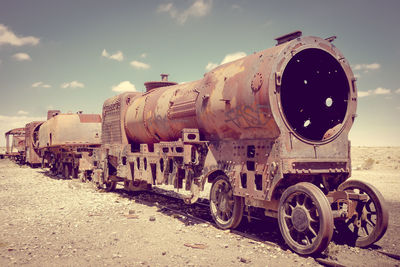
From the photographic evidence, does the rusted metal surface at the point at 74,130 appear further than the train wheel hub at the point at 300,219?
Yes

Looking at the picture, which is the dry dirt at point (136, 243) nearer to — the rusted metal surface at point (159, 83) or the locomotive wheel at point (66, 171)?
the rusted metal surface at point (159, 83)

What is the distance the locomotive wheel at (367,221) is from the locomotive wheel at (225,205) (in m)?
1.94

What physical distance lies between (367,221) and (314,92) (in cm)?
282

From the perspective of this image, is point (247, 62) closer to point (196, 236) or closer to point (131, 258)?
point (196, 236)

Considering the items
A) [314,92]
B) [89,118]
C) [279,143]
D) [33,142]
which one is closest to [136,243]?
[279,143]

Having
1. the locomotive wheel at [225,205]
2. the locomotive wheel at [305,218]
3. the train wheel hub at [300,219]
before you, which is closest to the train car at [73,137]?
the locomotive wheel at [225,205]

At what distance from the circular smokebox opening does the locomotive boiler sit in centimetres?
2

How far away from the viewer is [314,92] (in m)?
7.06

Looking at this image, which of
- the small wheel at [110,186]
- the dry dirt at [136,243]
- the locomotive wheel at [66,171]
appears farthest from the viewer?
the locomotive wheel at [66,171]

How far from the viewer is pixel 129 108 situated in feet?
36.5

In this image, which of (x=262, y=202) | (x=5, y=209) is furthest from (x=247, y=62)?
(x=5, y=209)

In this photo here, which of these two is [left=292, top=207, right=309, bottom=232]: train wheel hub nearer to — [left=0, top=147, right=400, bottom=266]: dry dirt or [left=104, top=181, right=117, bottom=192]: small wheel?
[left=0, top=147, right=400, bottom=266]: dry dirt

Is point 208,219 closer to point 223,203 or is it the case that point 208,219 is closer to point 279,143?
point 223,203

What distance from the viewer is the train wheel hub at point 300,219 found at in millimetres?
5059
